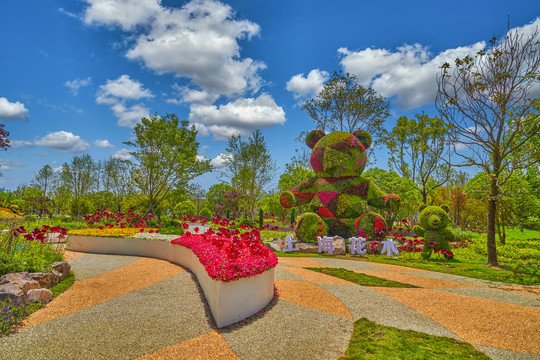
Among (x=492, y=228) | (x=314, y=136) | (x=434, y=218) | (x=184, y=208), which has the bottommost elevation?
(x=184, y=208)

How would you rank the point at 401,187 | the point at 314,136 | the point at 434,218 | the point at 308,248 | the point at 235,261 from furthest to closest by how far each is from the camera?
the point at 401,187 < the point at 314,136 < the point at 308,248 < the point at 434,218 < the point at 235,261

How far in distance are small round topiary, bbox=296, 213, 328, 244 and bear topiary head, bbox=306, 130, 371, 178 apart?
2.05 meters

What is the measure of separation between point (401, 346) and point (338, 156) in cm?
897

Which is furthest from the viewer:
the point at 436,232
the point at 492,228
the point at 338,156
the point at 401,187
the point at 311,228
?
the point at 401,187

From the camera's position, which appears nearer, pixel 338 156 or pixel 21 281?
pixel 21 281

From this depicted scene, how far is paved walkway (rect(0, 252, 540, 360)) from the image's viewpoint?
3.73 m

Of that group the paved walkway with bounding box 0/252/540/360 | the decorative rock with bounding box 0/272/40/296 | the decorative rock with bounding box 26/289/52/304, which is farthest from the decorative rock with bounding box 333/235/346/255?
the decorative rock with bounding box 0/272/40/296

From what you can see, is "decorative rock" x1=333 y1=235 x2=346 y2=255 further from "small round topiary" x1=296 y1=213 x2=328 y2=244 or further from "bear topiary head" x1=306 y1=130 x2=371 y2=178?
"bear topiary head" x1=306 y1=130 x2=371 y2=178

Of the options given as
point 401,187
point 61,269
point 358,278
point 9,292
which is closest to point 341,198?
point 358,278

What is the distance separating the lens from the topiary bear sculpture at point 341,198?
38.5 feet

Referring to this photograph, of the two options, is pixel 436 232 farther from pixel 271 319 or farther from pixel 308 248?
pixel 271 319

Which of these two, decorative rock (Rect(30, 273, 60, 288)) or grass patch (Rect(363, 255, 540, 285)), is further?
grass patch (Rect(363, 255, 540, 285))

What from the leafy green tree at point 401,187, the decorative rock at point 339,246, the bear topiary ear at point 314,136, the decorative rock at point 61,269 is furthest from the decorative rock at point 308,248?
the leafy green tree at point 401,187

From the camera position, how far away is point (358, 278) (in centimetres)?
730
